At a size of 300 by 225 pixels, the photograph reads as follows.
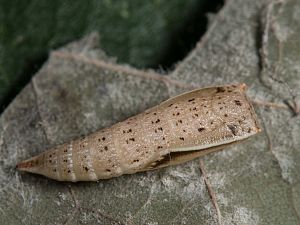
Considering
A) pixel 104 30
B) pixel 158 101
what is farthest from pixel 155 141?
pixel 104 30

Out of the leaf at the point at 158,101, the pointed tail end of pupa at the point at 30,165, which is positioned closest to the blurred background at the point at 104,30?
the leaf at the point at 158,101

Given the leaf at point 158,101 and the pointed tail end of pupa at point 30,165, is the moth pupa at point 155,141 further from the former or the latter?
the leaf at point 158,101

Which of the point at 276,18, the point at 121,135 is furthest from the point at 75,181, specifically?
the point at 276,18

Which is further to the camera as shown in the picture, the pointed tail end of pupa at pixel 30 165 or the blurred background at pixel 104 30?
the blurred background at pixel 104 30

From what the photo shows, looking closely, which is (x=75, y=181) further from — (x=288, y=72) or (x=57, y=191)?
(x=288, y=72)

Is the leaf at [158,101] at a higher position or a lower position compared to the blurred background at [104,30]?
lower

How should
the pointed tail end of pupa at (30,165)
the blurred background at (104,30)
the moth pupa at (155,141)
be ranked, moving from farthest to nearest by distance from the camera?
the blurred background at (104,30) → the pointed tail end of pupa at (30,165) → the moth pupa at (155,141)

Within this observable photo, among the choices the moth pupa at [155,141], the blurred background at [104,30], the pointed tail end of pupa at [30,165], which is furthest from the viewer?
the blurred background at [104,30]
